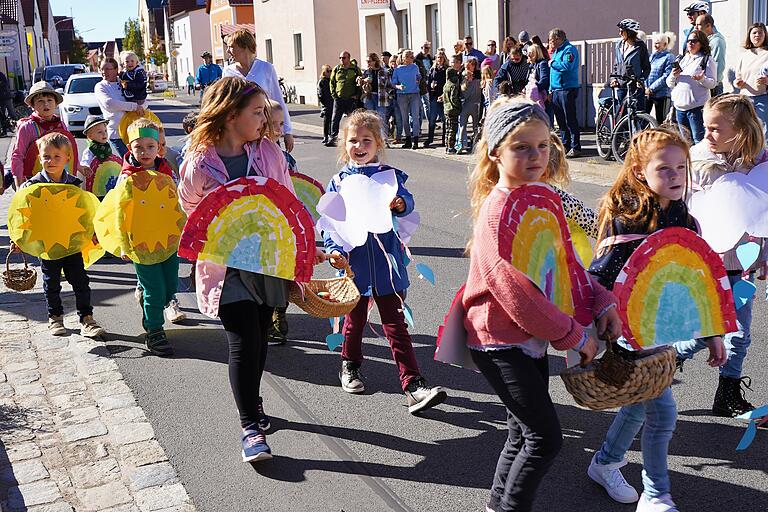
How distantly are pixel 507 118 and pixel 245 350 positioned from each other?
1819 mm

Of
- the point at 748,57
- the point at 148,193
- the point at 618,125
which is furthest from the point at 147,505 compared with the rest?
the point at 618,125

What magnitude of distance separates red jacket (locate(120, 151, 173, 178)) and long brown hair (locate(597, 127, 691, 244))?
363 centimetres

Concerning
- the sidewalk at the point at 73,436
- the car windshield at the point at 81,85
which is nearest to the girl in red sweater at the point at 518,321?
the sidewalk at the point at 73,436

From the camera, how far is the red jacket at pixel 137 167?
20.6 ft

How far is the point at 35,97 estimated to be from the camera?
841cm

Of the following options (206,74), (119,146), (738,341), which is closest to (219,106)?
(738,341)

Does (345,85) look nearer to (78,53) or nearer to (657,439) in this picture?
(657,439)

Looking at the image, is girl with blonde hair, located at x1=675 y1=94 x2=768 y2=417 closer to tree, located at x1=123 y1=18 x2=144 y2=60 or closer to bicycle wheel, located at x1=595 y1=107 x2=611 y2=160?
bicycle wheel, located at x1=595 y1=107 x2=611 y2=160

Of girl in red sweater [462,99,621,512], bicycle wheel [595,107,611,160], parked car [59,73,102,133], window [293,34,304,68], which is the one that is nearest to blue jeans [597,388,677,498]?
girl in red sweater [462,99,621,512]

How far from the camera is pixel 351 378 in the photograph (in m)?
5.47

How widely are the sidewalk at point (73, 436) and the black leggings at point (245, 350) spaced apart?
481mm

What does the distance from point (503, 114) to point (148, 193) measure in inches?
135

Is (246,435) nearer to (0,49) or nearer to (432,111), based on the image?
(432,111)

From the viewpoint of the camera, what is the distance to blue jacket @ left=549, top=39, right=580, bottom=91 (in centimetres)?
1534
